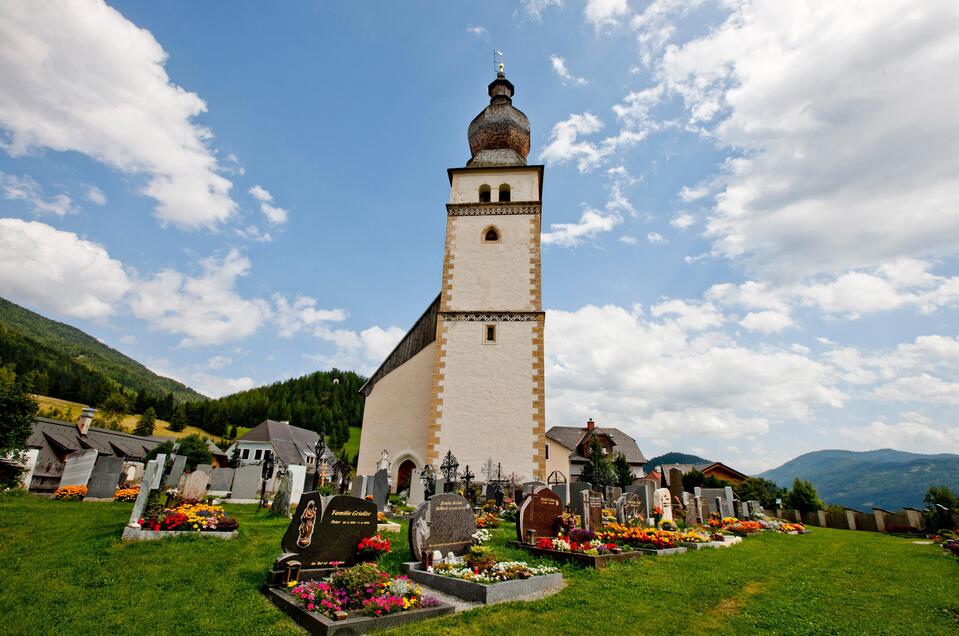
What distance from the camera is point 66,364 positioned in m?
98.2

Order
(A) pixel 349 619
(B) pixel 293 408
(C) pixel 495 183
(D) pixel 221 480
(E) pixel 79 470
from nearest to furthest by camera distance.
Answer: (A) pixel 349 619 < (E) pixel 79 470 < (D) pixel 221 480 < (C) pixel 495 183 < (B) pixel 293 408

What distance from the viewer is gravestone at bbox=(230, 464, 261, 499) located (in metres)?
18.5

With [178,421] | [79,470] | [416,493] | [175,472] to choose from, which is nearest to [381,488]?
[416,493]

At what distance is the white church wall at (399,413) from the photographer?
842 inches

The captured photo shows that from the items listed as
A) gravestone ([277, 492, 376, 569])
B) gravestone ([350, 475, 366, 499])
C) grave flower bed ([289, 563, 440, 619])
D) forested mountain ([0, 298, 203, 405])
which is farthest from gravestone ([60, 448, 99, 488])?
grave flower bed ([289, 563, 440, 619])

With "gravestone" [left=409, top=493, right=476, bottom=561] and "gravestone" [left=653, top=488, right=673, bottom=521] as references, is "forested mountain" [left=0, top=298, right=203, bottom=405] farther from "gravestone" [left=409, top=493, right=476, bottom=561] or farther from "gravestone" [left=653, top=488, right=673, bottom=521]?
"gravestone" [left=653, top=488, right=673, bottom=521]

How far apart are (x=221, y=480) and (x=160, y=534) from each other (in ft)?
42.8

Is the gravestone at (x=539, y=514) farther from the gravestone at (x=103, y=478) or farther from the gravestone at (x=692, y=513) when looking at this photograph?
the gravestone at (x=103, y=478)

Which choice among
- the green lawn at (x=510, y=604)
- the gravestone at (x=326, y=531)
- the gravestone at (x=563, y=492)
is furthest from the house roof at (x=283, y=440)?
the gravestone at (x=326, y=531)

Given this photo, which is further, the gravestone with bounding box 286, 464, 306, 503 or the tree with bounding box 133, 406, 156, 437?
the tree with bounding box 133, 406, 156, 437

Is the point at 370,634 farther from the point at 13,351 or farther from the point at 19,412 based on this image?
the point at 13,351

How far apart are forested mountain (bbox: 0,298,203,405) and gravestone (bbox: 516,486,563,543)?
23102 millimetres

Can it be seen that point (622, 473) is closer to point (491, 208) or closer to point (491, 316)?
point (491, 316)

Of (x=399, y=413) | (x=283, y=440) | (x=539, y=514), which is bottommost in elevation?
(x=539, y=514)
